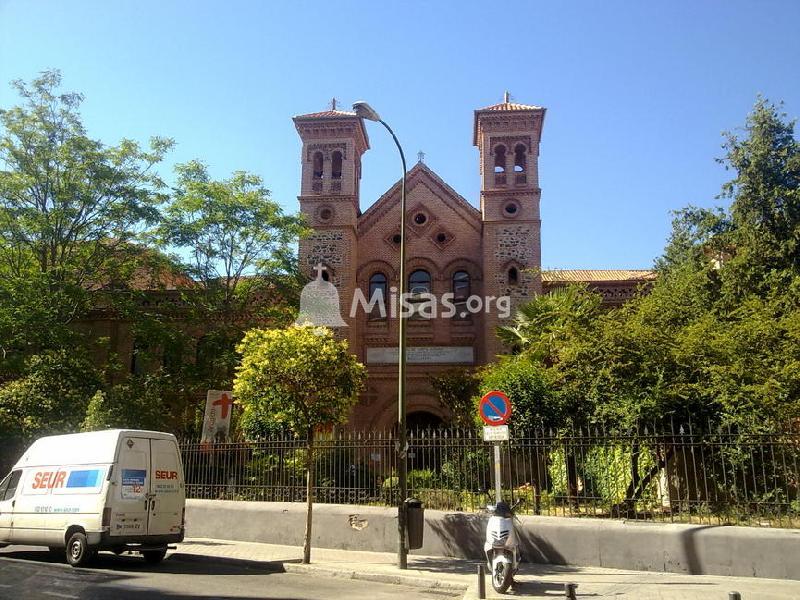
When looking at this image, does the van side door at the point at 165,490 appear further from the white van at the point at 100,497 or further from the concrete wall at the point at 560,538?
the concrete wall at the point at 560,538

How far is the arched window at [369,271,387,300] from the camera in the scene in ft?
89.3

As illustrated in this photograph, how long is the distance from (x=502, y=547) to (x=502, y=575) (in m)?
0.34

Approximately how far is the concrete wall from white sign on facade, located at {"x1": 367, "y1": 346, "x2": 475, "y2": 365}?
12742mm

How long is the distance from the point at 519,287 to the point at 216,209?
11877 millimetres

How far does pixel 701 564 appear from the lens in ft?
31.0

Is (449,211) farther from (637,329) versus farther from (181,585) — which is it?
(181,585)

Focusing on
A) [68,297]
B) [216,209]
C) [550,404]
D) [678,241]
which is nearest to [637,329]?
[550,404]

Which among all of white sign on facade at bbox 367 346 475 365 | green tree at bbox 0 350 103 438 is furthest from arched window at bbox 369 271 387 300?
green tree at bbox 0 350 103 438

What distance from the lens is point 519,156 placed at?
2748 centimetres

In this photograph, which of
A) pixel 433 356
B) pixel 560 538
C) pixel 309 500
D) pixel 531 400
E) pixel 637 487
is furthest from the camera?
pixel 433 356

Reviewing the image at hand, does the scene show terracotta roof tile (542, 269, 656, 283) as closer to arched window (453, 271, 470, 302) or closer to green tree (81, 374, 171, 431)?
arched window (453, 271, 470, 302)

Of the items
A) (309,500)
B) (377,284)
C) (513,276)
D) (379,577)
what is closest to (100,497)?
(309,500)

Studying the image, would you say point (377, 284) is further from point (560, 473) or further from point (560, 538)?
point (560, 538)

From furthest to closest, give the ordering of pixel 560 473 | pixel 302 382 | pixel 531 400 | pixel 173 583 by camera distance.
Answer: pixel 531 400, pixel 560 473, pixel 302 382, pixel 173 583
